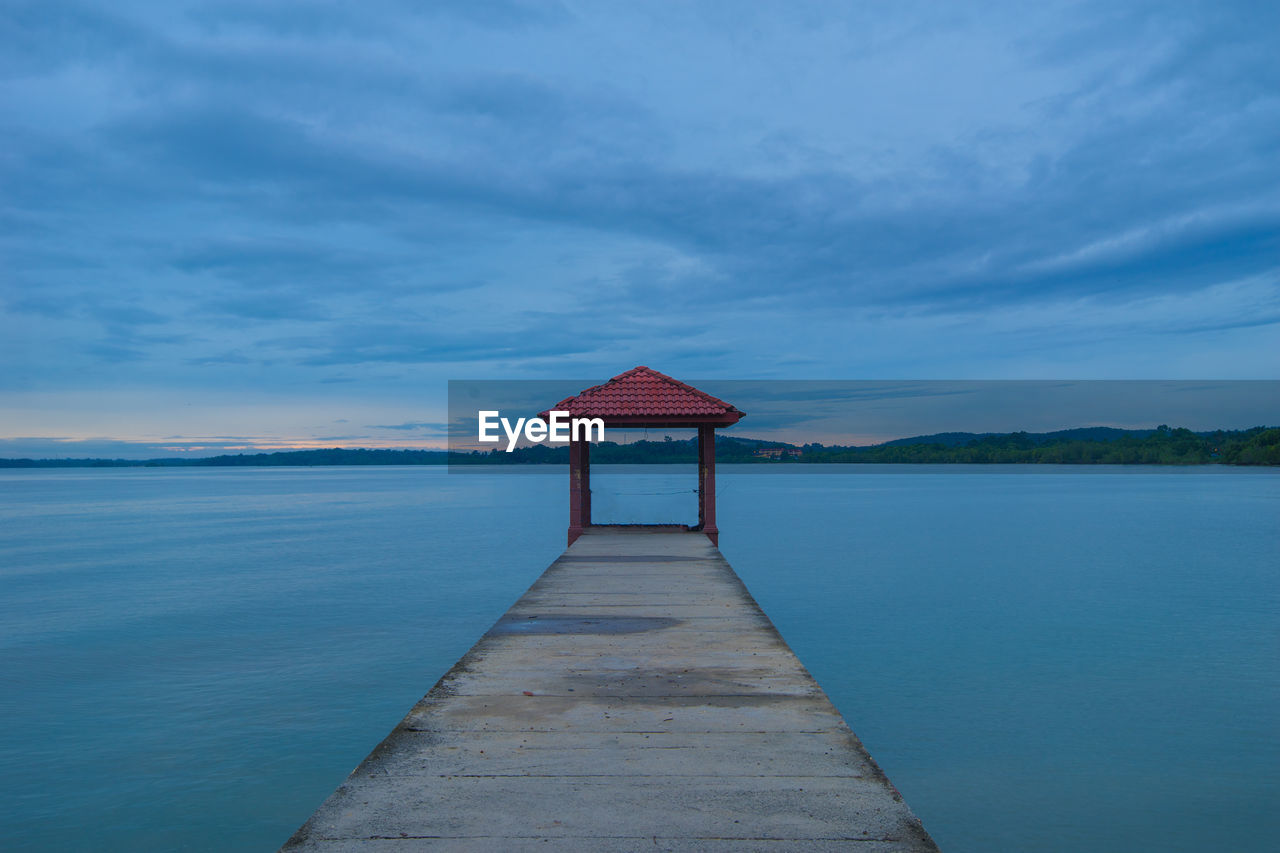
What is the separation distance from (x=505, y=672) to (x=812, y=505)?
63.5 m

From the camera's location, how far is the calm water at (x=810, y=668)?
8031mm

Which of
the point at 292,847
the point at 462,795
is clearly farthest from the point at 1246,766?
the point at 292,847

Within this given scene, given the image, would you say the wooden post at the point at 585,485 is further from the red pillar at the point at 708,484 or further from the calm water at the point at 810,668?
the calm water at the point at 810,668

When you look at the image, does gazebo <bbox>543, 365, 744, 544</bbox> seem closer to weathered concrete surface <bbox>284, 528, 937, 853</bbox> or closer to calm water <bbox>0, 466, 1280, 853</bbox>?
calm water <bbox>0, 466, 1280, 853</bbox>

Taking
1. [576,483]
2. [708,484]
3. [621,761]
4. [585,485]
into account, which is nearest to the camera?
[621,761]

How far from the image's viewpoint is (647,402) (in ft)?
48.2

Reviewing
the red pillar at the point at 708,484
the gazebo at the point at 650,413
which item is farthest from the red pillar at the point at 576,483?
the red pillar at the point at 708,484

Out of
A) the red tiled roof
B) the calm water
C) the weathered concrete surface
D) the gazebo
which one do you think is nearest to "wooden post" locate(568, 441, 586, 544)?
the gazebo

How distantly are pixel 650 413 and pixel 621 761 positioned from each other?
1034cm

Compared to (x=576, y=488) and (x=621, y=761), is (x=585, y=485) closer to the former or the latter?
(x=576, y=488)

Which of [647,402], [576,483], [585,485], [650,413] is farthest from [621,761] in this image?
[585,485]

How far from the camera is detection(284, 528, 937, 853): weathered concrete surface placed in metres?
3.34

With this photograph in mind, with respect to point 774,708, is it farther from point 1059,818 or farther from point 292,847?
point 1059,818

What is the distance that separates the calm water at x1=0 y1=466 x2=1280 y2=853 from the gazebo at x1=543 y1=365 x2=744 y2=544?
365 centimetres
